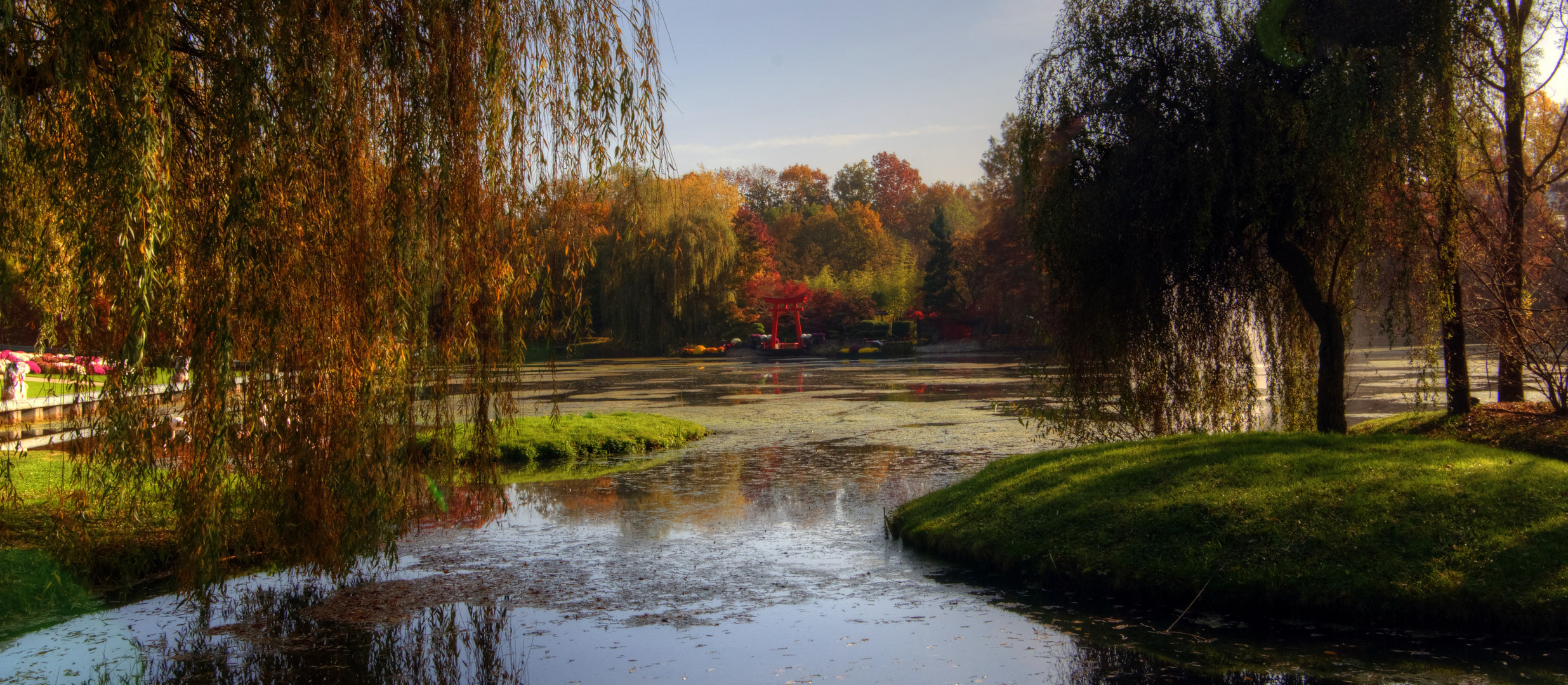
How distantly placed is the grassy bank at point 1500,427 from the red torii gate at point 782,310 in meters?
40.6

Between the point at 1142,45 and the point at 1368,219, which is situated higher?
the point at 1142,45

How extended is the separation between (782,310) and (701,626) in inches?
1888

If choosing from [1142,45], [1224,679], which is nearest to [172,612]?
[1224,679]

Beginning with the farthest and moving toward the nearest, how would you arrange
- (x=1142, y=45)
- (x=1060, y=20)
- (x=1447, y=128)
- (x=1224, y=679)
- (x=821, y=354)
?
(x=821, y=354)
(x=1060, y=20)
(x=1142, y=45)
(x=1447, y=128)
(x=1224, y=679)

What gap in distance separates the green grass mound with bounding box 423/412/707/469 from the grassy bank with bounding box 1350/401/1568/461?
946 centimetres

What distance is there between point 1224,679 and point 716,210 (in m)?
47.1

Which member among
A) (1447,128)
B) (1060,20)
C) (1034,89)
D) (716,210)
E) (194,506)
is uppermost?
(716,210)

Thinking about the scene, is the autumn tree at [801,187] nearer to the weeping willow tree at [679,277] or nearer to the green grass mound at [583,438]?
the weeping willow tree at [679,277]

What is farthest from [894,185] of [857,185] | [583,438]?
[583,438]

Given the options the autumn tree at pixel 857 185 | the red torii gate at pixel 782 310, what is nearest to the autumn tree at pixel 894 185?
the autumn tree at pixel 857 185

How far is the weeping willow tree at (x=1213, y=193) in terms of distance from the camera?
9078mm

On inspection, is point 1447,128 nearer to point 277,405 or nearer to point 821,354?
point 277,405

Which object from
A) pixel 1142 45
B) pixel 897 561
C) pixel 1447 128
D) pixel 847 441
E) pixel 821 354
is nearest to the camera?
pixel 897 561

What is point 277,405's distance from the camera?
552cm
